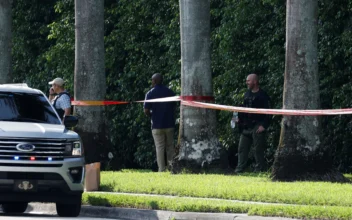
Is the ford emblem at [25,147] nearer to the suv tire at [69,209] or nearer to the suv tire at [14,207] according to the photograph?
the suv tire at [69,209]

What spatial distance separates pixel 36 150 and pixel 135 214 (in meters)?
1.71

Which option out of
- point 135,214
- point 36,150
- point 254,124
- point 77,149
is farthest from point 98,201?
point 254,124

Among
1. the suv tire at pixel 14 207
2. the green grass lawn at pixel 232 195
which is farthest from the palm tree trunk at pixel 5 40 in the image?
the suv tire at pixel 14 207

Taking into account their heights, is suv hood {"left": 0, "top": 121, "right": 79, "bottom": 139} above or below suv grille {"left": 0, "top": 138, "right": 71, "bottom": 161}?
above

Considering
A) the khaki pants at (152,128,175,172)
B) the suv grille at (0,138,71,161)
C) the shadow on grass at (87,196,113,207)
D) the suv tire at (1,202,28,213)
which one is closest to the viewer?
the suv grille at (0,138,71,161)

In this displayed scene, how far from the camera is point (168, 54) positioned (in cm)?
2798

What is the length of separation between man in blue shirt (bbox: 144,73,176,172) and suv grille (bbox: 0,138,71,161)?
737 centimetres

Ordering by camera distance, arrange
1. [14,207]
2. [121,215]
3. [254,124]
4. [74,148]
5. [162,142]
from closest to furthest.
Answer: [74,148] < [121,215] < [14,207] < [254,124] < [162,142]

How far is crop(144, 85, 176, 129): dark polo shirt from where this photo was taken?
2256cm

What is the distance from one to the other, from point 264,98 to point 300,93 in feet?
9.46

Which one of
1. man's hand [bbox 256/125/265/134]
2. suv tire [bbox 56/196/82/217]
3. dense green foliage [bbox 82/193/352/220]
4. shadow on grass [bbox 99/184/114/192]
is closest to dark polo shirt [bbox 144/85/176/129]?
man's hand [bbox 256/125/265/134]

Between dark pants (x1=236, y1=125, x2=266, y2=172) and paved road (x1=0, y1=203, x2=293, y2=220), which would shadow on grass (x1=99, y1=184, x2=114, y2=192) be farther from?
dark pants (x1=236, y1=125, x2=266, y2=172)

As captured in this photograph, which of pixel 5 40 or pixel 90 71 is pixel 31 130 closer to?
pixel 90 71

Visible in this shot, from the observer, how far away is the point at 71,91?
30406mm
